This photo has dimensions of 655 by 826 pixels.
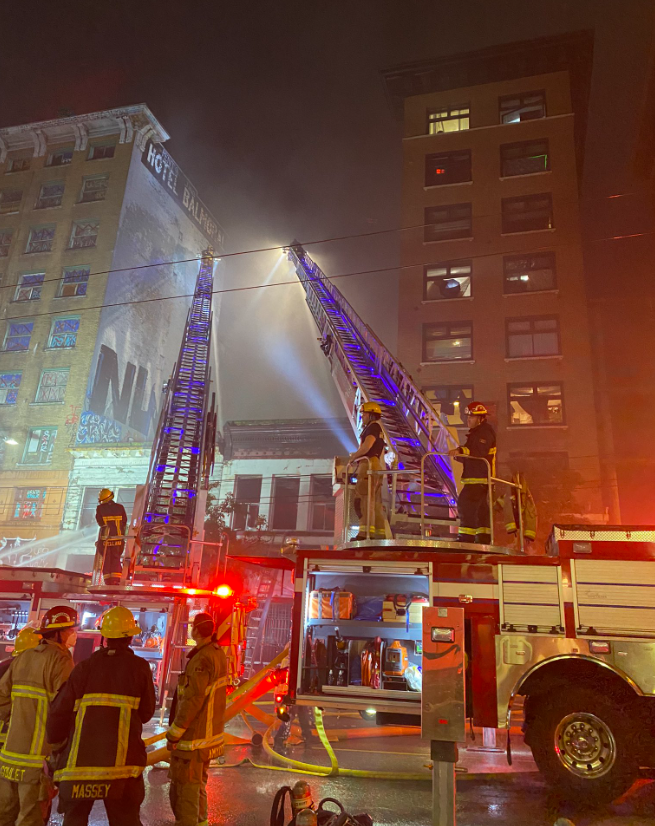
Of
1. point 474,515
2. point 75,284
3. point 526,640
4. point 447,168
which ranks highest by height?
point 447,168

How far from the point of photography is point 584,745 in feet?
18.5

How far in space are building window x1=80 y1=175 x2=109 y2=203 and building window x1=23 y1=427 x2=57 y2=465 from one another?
15.6 metres

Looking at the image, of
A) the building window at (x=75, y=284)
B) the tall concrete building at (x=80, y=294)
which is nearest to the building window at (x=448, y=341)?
the tall concrete building at (x=80, y=294)

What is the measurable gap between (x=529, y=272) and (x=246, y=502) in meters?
16.2

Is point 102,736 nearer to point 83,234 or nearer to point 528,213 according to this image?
point 528,213

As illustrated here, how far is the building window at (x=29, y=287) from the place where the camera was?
3587cm

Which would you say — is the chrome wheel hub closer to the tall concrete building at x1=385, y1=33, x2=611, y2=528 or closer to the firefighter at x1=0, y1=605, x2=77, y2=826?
the firefighter at x1=0, y1=605, x2=77, y2=826

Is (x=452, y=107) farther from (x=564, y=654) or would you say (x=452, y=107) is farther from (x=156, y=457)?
(x=564, y=654)

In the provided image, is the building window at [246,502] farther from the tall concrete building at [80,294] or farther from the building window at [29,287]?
the building window at [29,287]

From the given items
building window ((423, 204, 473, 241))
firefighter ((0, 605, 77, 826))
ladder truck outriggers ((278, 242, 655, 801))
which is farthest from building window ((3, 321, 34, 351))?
firefighter ((0, 605, 77, 826))

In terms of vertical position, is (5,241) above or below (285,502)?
above

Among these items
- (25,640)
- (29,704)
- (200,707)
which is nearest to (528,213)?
(200,707)

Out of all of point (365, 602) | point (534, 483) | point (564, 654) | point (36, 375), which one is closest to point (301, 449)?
point (534, 483)

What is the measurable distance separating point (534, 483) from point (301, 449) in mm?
11139
